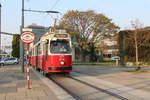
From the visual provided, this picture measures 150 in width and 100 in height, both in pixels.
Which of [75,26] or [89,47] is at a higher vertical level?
[75,26]

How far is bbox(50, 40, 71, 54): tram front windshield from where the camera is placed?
17781 millimetres

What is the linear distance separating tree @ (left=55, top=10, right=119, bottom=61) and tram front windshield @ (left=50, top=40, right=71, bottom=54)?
32482 mm

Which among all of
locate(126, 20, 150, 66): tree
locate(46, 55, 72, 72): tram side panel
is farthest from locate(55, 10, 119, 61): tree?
locate(46, 55, 72, 72): tram side panel

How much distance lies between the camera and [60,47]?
18.0m

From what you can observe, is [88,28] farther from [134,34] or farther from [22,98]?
[22,98]

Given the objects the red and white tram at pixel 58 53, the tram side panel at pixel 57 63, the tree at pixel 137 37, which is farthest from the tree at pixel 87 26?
the tram side panel at pixel 57 63

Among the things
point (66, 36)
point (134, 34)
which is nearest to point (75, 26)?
point (134, 34)

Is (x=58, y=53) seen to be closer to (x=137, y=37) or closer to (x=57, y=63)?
(x=57, y=63)

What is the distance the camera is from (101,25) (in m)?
52.4

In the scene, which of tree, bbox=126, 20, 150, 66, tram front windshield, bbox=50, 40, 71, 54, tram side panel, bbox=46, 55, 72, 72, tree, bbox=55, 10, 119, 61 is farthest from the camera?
tree, bbox=55, 10, 119, 61

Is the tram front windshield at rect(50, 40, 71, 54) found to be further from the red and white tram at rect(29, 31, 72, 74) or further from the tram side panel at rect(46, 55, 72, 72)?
the tram side panel at rect(46, 55, 72, 72)

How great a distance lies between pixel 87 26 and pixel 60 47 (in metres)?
34.9

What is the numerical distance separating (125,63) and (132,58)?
5.24ft

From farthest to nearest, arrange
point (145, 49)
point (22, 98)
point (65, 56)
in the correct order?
1. point (145, 49)
2. point (65, 56)
3. point (22, 98)
